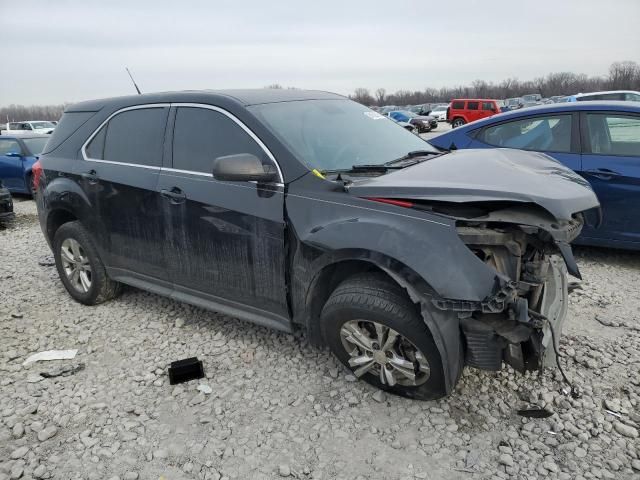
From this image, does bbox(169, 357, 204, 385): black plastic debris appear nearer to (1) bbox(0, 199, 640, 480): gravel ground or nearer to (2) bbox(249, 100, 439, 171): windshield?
(1) bbox(0, 199, 640, 480): gravel ground

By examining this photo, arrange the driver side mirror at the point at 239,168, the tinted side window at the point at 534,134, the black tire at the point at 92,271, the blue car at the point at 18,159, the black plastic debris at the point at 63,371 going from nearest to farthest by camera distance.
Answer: the driver side mirror at the point at 239,168 → the black plastic debris at the point at 63,371 → the black tire at the point at 92,271 → the tinted side window at the point at 534,134 → the blue car at the point at 18,159

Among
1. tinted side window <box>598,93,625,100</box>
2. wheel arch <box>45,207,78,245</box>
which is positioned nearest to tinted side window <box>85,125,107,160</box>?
wheel arch <box>45,207,78,245</box>

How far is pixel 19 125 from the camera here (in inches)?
1155

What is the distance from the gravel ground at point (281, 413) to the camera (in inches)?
97.8

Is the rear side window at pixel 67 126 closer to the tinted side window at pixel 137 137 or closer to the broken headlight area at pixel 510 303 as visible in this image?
the tinted side window at pixel 137 137

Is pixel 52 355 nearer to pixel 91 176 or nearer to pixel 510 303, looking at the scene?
pixel 91 176

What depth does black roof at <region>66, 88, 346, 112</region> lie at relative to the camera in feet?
11.3

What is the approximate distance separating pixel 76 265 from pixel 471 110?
29179mm

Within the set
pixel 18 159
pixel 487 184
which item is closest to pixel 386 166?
pixel 487 184

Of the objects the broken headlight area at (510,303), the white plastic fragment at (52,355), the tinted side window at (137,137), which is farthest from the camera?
the tinted side window at (137,137)

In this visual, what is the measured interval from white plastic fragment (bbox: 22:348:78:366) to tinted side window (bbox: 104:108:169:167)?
154 cm

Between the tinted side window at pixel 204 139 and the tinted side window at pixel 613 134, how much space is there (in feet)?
11.7

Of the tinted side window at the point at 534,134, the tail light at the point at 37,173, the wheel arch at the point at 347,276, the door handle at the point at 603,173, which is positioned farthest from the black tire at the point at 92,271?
the door handle at the point at 603,173

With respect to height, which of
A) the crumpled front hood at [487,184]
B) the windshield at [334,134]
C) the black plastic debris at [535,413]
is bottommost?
the black plastic debris at [535,413]
